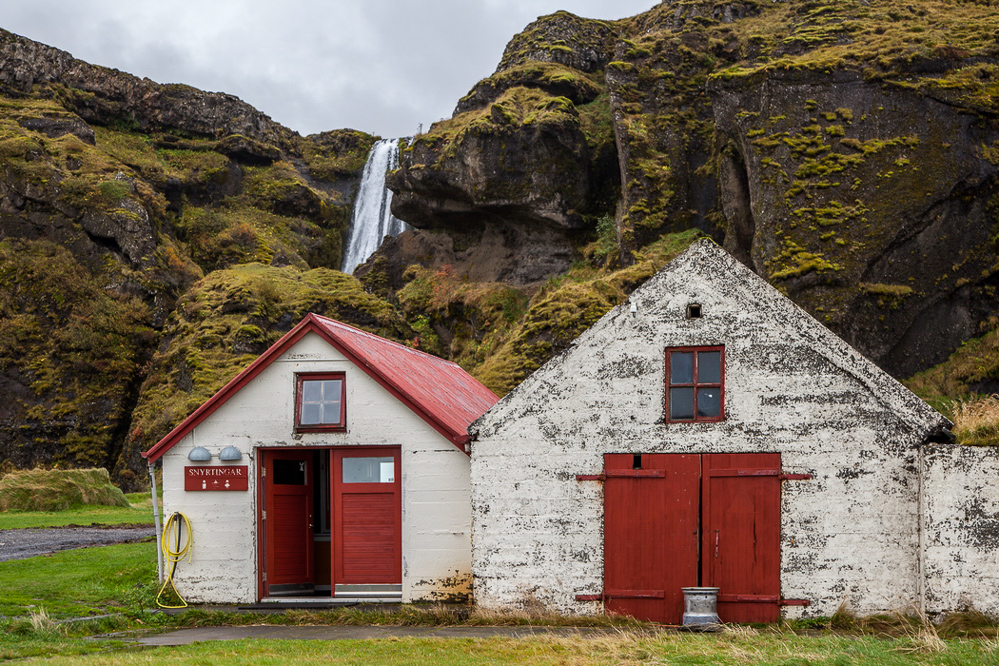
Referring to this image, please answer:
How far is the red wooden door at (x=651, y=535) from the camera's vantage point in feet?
48.8

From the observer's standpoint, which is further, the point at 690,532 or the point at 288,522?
the point at 288,522

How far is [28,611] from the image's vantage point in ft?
50.1

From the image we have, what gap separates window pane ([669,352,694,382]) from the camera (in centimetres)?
1520

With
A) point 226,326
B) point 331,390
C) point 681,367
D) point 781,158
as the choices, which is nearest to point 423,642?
point 331,390

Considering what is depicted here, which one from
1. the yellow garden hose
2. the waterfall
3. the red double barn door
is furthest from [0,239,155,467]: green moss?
the red double barn door

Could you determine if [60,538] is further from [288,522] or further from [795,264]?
[795,264]

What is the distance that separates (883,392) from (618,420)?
4.18 meters

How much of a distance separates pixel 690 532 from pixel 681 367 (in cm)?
271

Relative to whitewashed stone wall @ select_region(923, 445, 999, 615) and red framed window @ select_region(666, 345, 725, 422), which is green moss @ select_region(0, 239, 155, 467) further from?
whitewashed stone wall @ select_region(923, 445, 999, 615)

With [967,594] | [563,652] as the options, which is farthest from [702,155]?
[563,652]

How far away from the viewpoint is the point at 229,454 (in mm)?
16922

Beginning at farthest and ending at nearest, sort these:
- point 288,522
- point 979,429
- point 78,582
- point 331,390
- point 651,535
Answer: point 78,582
point 288,522
point 331,390
point 651,535
point 979,429

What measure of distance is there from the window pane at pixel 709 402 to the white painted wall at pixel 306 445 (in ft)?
14.2

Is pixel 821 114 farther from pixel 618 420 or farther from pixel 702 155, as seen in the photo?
Answer: pixel 618 420
